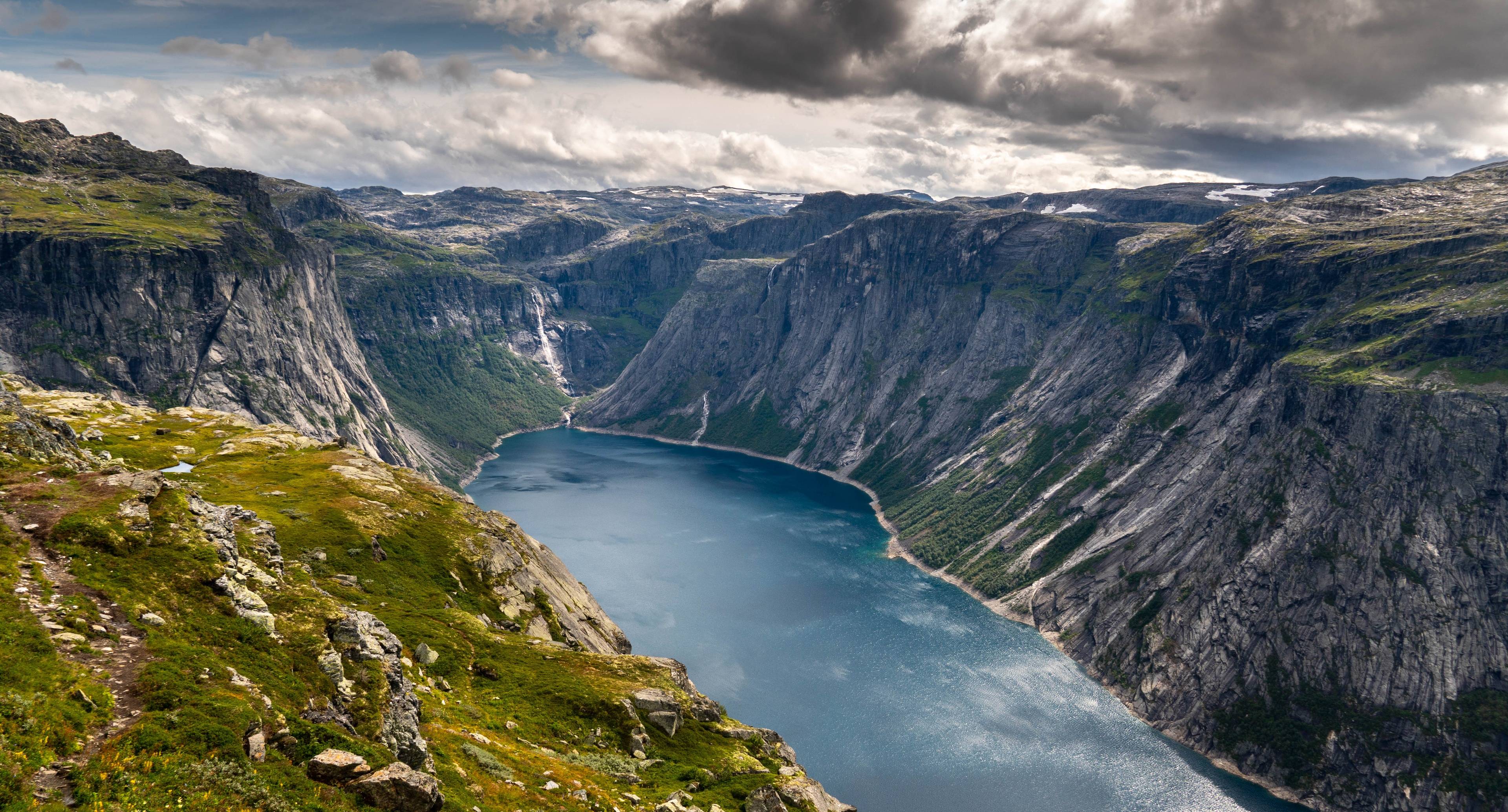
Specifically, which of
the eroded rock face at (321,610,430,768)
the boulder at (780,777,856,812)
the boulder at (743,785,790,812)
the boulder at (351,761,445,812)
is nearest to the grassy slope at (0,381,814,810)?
the boulder at (743,785,790,812)

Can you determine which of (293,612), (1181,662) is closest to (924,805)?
(1181,662)

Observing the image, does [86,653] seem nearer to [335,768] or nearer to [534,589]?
[335,768]

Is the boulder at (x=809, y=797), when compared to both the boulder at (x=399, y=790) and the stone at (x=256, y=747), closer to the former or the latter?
the boulder at (x=399, y=790)

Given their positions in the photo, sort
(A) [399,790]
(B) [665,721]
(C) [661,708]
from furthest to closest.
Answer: (C) [661,708]
(B) [665,721]
(A) [399,790]

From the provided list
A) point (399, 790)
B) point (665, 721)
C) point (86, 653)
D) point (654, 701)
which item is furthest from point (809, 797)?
point (86, 653)

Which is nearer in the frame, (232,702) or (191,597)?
(232,702)

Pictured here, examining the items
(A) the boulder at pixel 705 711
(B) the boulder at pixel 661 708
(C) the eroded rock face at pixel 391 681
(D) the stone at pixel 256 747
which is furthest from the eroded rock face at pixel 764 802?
(D) the stone at pixel 256 747

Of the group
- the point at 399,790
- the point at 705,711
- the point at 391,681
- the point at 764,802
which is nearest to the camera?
the point at 399,790

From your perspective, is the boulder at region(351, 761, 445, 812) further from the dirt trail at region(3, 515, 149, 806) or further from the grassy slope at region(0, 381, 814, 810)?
the dirt trail at region(3, 515, 149, 806)

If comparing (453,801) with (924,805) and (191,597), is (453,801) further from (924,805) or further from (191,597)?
(924,805)
